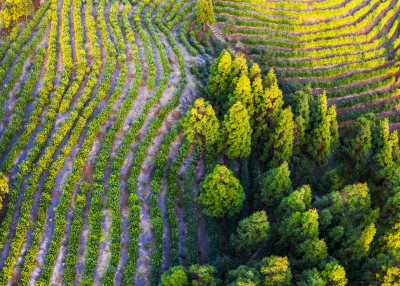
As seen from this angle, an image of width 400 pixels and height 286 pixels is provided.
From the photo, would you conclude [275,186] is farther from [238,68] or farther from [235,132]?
[238,68]

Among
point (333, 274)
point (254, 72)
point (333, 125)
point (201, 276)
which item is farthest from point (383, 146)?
point (201, 276)

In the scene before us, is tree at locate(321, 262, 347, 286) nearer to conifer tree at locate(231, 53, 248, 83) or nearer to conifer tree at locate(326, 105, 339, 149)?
conifer tree at locate(326, 105, 339, 149)

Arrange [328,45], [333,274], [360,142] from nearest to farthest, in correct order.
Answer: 1. [333,274]
2. [360,142]
3. [328,45]

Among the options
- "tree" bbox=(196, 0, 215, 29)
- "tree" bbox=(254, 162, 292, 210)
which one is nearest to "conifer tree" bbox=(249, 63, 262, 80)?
"tree" bbox=(254, 162, 292, 210)

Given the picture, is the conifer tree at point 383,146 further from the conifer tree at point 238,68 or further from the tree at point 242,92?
the conifer tree at point 238,68

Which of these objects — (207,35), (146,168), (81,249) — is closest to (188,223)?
(146,168)
